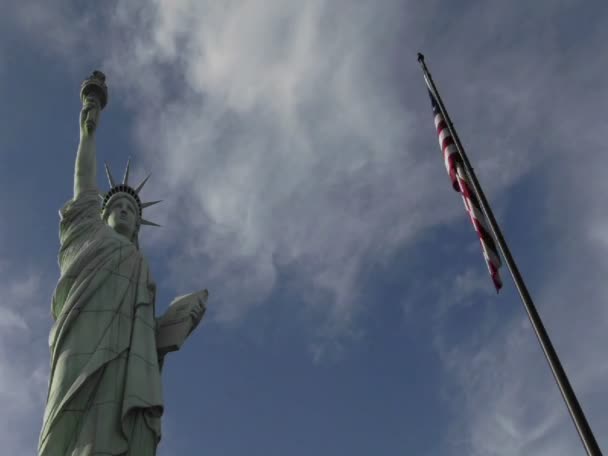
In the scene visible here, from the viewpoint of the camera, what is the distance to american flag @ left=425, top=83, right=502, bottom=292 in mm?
13867

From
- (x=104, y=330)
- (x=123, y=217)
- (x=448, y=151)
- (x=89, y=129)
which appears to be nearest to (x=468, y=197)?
(x=448, y=151)

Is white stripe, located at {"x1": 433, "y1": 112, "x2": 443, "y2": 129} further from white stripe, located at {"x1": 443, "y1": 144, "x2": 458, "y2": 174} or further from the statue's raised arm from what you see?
the statue's raised arm

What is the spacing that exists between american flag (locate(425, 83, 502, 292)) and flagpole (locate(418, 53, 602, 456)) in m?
0.21

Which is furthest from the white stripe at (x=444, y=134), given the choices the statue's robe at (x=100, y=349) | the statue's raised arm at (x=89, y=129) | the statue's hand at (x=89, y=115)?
the statue's hand at (x=89, y=115)

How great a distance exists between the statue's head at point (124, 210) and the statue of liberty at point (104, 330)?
0.03m

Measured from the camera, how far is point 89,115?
1981cm

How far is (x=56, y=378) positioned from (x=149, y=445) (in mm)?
2358

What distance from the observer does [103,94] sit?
2058cm

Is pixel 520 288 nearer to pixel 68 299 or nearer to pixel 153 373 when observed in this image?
pixel 153 373

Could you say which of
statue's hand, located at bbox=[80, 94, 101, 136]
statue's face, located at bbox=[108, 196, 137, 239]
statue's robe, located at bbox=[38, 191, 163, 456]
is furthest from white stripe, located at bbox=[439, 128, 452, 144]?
statue's hand, located at bbox=[80, 94, 101, 136]

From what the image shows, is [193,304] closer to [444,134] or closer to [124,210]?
[124,210]

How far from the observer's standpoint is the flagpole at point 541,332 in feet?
33.2

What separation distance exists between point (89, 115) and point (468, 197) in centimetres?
1100

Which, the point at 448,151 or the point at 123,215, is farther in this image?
the point at 123,215
